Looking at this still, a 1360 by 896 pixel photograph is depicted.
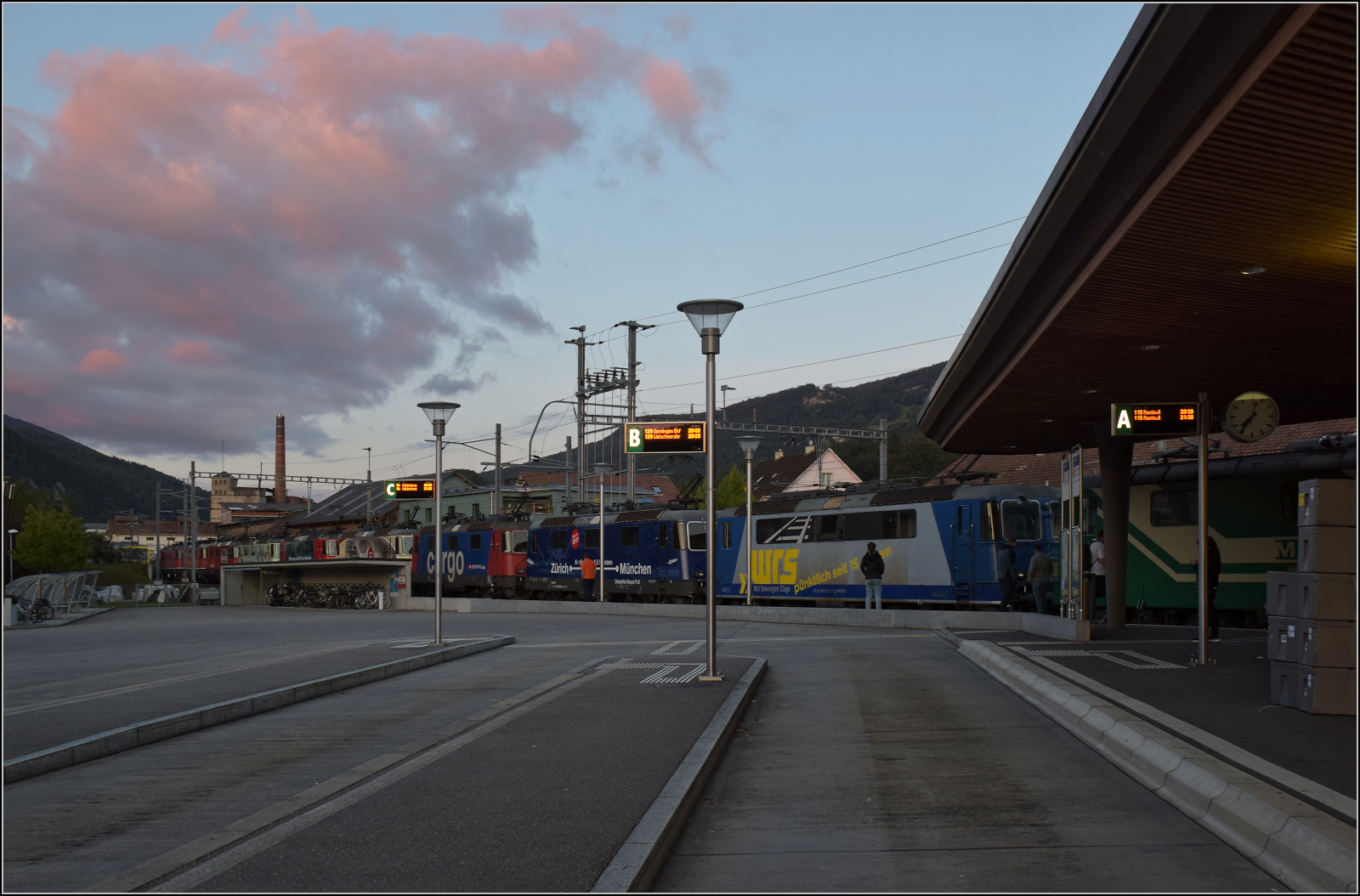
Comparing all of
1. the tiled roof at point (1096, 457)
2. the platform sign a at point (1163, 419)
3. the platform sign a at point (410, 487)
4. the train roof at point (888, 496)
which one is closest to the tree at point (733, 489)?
the tiled roof at point (1096, 457)

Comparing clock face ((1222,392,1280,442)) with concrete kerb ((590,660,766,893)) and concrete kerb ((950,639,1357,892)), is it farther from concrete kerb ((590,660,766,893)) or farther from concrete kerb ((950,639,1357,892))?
concrete kerb ((590,660,766,893))

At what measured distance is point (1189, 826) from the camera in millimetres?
6254

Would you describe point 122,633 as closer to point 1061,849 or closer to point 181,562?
point 1061,849

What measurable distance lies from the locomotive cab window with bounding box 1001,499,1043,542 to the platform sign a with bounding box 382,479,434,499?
43.1 ft

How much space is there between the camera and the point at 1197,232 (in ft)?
29.3

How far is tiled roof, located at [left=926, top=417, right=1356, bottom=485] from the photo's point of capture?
27.0m

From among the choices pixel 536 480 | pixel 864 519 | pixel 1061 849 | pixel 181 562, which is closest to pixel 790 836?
pixel 1061 849

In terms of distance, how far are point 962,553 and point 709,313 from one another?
13.8 metres

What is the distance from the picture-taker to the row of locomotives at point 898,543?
81.0 feet

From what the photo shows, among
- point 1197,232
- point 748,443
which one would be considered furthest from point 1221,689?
point 748,443

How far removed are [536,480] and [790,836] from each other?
104693 mm

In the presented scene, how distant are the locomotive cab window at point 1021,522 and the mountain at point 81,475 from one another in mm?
66326

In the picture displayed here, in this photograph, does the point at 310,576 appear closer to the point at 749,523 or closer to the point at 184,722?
the point at 749,523

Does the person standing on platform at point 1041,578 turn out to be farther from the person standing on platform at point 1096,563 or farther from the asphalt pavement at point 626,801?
the asphalt pavement at point 626,801
